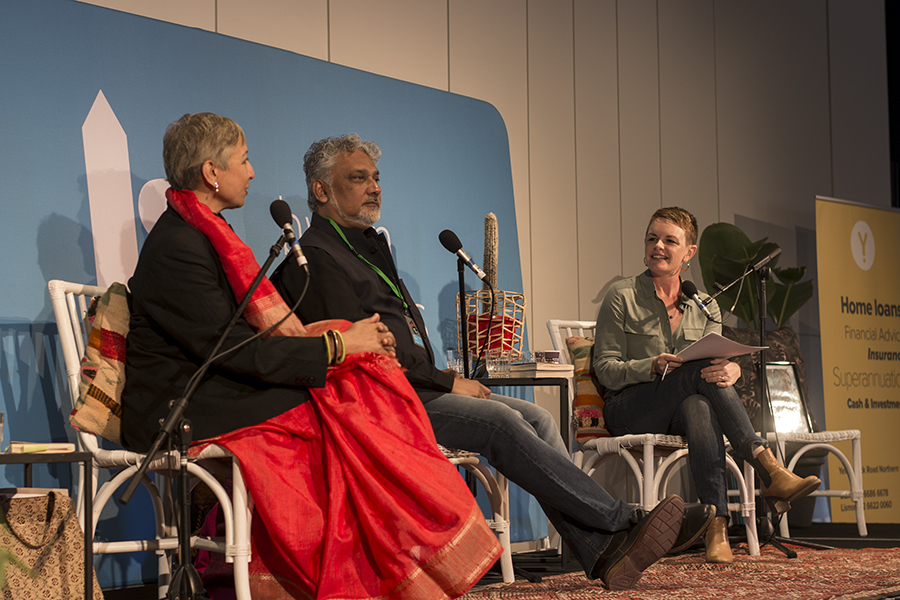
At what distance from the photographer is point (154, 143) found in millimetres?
2756

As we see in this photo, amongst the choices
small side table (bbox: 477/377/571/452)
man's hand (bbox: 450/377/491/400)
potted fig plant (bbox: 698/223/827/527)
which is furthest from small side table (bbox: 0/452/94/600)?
potted fig plant (bbox: 698/223/827/527)

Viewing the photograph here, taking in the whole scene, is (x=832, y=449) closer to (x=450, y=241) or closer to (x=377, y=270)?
(x=450, y=241)

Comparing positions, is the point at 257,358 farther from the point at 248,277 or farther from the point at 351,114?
the point at 351,114

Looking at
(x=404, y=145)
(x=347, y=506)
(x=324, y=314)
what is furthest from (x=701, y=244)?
(x=347, y=506)

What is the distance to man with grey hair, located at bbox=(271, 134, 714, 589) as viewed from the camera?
7.31 ft

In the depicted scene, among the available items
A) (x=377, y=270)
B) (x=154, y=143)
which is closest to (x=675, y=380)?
(x=377, y=270)

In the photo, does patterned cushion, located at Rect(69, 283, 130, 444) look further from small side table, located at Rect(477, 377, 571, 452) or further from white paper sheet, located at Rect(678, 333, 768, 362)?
white paper sheet, located at Rect(678, 333, 768, 362)

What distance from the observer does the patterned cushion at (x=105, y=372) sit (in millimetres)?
1999

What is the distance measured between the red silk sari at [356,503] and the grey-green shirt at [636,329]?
4.42 feet

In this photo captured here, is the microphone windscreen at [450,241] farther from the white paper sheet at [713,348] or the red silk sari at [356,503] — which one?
the red silk sari at [356,503]

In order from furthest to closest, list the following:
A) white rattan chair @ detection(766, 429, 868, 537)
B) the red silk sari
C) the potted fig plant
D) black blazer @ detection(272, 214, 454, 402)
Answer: the potted fig plant → white rattan chair @ detection(766, 429, 868, 537) → black blazer @ detection(272, 214, 454, 402) → the red silk sari

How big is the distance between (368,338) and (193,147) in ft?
2.12

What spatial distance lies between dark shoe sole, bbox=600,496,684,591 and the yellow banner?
2992 mm

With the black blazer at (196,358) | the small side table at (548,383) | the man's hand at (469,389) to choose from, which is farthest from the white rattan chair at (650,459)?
the black blazer at (196,358)
